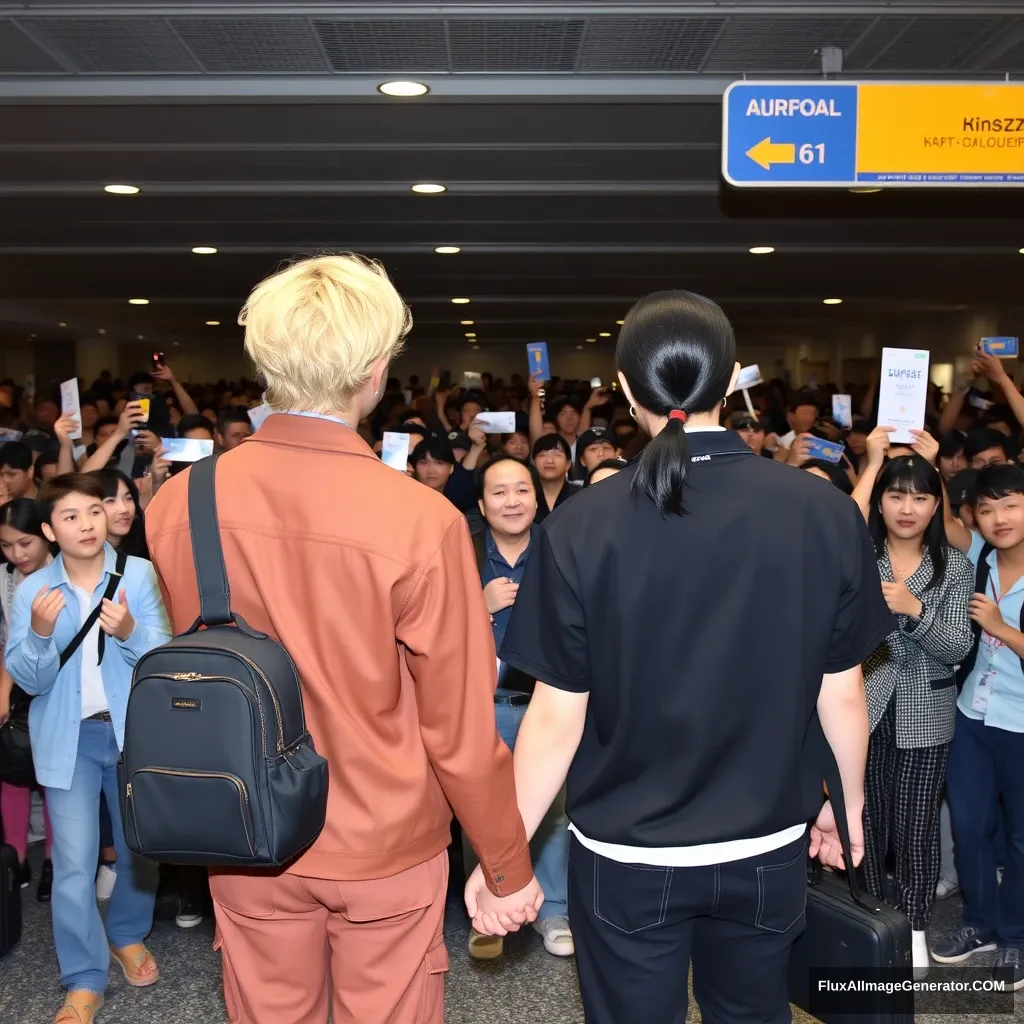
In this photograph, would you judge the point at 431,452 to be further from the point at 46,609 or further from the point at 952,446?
the point at 952,446

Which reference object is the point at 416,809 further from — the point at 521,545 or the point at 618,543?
the point at 521,545

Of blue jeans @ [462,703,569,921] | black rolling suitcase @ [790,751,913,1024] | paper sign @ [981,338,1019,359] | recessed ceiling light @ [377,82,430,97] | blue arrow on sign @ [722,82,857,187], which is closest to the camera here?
black rolling suitcase @ [790,751,913,1024]

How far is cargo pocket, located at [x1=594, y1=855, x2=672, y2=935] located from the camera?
179 cm

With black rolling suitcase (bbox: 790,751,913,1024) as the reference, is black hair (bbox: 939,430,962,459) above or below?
above

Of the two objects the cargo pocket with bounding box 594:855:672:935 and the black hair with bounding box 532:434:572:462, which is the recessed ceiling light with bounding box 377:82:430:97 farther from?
the cargo pocket with bounding box 594:855:672:935

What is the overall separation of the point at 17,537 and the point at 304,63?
8.18 feet

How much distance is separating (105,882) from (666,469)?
3474 millimetres

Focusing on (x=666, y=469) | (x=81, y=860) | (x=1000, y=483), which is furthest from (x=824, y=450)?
(x=81, y=860)

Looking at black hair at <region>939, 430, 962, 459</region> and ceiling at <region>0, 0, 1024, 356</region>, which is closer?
ceiling at <region>0, 0, 1024, 356</region>

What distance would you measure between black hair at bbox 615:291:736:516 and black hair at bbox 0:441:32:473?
4.17 metres

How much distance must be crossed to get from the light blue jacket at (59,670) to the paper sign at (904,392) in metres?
2.58

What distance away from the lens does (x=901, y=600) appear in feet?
10.6

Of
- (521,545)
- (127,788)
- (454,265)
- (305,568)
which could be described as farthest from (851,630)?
(454,265)

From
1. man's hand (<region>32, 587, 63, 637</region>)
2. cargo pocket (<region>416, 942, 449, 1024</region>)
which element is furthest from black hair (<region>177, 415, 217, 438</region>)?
cargo pocket (<region>416, 942, 449, 1024</region>)
